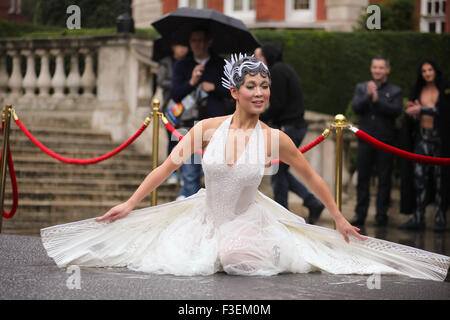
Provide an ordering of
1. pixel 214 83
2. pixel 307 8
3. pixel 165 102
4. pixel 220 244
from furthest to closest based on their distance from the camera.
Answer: pixel 307 8 → pixel 165 102 → pixel 214 83 → pixel 220 244

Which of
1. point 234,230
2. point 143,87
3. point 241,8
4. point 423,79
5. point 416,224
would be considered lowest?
point 416,224

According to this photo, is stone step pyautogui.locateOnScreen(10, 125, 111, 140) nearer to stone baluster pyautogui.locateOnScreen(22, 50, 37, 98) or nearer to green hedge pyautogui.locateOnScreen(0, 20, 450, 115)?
stone baluster pyautogui.locateOnScreen(22, 50, 37, 98)

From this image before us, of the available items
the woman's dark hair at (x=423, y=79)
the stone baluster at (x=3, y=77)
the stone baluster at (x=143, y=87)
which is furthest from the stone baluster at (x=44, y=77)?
the woman's dark hair at (x=423, y=79)

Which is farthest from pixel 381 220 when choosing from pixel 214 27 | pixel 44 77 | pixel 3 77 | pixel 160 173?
pixel 3 77

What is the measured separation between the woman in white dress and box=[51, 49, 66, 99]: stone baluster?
7.38 m

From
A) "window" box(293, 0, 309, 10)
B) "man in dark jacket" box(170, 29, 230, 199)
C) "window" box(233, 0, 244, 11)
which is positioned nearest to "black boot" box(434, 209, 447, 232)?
"man in dark jacket" box(170, 29, 230, 199)

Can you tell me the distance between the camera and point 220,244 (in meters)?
5.49

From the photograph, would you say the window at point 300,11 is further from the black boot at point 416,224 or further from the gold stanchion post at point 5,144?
the gold stanchion post at point 5,144

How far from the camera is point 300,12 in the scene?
27641 mm

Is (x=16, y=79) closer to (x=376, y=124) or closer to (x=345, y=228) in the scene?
(x=376, y=124)

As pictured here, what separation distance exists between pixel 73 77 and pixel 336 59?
21.7 ft
